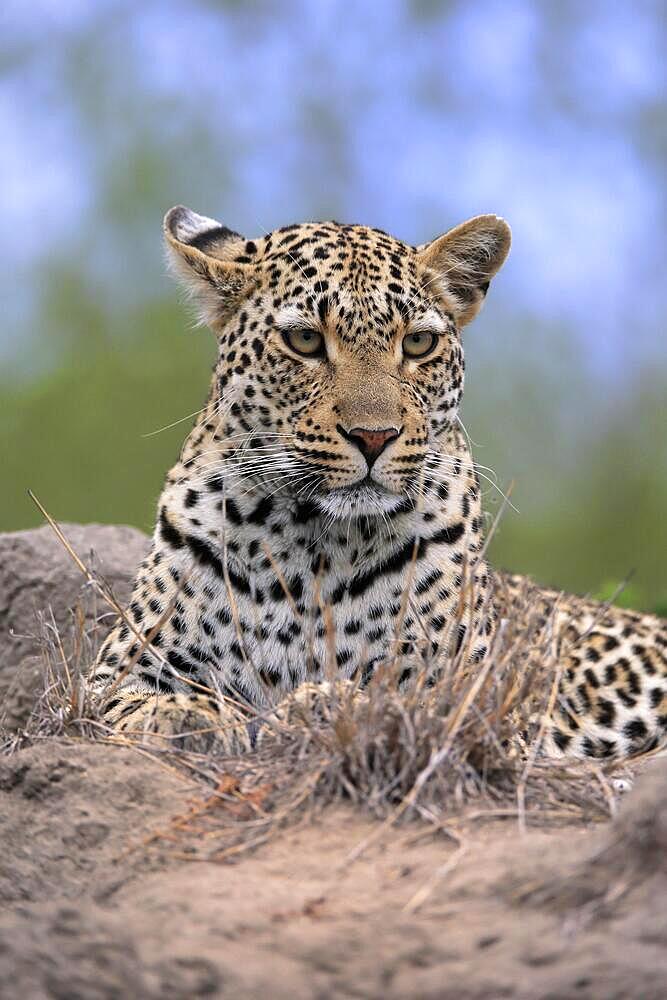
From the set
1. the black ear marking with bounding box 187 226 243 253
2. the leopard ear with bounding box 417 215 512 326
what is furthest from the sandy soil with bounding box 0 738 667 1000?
the black ear marking with bounding box 187 226 243 253

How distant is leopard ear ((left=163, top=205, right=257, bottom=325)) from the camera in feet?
24.9

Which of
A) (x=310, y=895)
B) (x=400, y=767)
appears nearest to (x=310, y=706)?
(x=400, y=767)

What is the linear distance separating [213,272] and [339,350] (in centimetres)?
94

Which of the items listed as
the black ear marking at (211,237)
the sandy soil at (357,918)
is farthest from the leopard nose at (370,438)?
the sandy soil at (357,918)

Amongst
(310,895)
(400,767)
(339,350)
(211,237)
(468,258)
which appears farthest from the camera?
(211,237)

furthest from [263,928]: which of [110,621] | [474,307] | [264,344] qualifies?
[110,621]

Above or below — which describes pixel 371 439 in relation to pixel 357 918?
above

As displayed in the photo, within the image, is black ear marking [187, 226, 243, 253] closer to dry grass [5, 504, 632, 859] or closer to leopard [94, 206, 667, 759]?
leopard [94, 206, 667, 759]

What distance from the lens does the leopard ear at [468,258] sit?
25.5 feet

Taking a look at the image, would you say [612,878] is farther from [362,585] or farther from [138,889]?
[362,585]

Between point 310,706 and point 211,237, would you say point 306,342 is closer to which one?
point 211,237

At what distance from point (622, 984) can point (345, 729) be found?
165cm

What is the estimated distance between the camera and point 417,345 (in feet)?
24.2

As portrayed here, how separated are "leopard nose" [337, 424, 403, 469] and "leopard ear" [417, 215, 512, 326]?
143 cm
